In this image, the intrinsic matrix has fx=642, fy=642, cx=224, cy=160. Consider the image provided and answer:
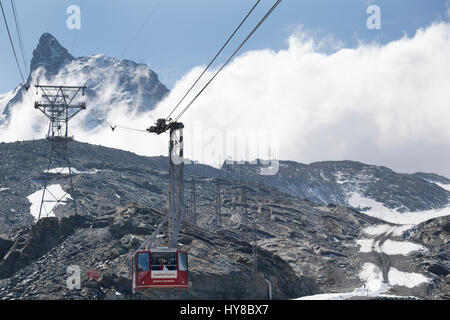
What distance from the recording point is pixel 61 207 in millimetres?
160875

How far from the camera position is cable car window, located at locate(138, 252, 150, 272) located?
151 ft

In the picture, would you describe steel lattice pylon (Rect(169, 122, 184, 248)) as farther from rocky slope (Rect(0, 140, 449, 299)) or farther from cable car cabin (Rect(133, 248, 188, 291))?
rocky slope (Rect(0, 140, 449, 299))

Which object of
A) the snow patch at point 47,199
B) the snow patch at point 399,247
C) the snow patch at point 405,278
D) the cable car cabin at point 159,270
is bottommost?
the snow patch at point 405,278

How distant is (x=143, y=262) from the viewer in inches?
1821

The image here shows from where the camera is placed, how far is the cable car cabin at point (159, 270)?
4600 cm

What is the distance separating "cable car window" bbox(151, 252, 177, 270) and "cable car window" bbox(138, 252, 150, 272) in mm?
429

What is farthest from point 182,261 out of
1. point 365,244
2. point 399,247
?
point 365,244

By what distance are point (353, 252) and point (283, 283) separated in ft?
230

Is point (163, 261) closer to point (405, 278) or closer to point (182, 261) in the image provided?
point (182, 261)

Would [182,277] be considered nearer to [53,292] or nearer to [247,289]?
[53,292]

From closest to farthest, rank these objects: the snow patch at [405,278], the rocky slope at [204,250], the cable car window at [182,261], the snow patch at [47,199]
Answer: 1. the cable car window at [182,261]
2. the rocky slope at [204,250]
3. the snow patch at [405,278]
4. the snow patch at [47,199]

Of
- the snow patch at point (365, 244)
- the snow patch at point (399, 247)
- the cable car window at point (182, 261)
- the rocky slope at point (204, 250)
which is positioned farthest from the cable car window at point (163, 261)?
the snow patch at point (399, 247)

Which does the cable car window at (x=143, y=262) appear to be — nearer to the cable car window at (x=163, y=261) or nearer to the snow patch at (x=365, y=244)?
the cable car window at (x=163, y=261)

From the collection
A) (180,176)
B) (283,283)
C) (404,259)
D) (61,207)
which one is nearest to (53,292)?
(180,176)
